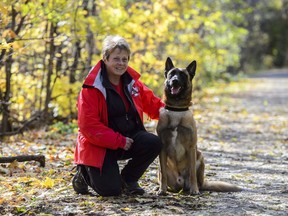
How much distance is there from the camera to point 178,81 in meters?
4.96

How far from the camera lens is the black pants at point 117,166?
4.86 metres

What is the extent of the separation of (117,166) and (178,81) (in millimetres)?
1041

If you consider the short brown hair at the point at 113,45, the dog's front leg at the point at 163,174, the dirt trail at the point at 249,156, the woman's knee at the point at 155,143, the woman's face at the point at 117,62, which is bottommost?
the dirt trail at the point at 249,156

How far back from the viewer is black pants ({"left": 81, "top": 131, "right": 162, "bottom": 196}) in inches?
191

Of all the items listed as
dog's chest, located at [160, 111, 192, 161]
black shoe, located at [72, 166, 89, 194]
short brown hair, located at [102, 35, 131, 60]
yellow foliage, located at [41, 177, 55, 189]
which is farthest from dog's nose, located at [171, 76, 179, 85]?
yellow foliage, located at [41, 177, 55, 189]

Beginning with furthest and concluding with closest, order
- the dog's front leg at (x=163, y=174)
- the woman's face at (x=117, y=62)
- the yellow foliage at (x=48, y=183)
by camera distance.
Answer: the yellow foliage at (x=48, y=183)
the dog's front leg at (x=163, y=174)
the woman's face at (x=117, y=62)

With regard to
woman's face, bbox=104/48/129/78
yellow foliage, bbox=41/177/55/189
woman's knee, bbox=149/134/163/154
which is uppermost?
woman's face, bbox=104/48/129/78

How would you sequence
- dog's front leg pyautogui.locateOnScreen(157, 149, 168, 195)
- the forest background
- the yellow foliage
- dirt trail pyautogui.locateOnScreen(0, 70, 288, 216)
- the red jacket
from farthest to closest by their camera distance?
the forest background → the yellow foliage → dog's front leg pyautogui.locateOnScreen(157, 149, 168, 195) → the red jacket → dirt trail pyautogui.locateOnScreen(0, 70, 288, 216)

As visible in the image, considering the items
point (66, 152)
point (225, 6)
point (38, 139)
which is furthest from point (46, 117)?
point (225, 6)

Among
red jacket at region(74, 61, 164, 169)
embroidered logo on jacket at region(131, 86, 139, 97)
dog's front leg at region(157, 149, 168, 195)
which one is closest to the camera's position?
red jacket at region(74, 61, 164, 169)

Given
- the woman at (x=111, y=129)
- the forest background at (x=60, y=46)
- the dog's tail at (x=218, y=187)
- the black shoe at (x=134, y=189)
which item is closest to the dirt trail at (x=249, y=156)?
the dog's tail at (x=218, y=187)

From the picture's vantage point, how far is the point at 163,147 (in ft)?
A: 16.5

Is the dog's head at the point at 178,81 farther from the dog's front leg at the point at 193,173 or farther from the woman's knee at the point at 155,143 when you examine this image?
the dog's front leg at the point at 193,173

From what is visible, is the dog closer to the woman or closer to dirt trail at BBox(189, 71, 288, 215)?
the woman
